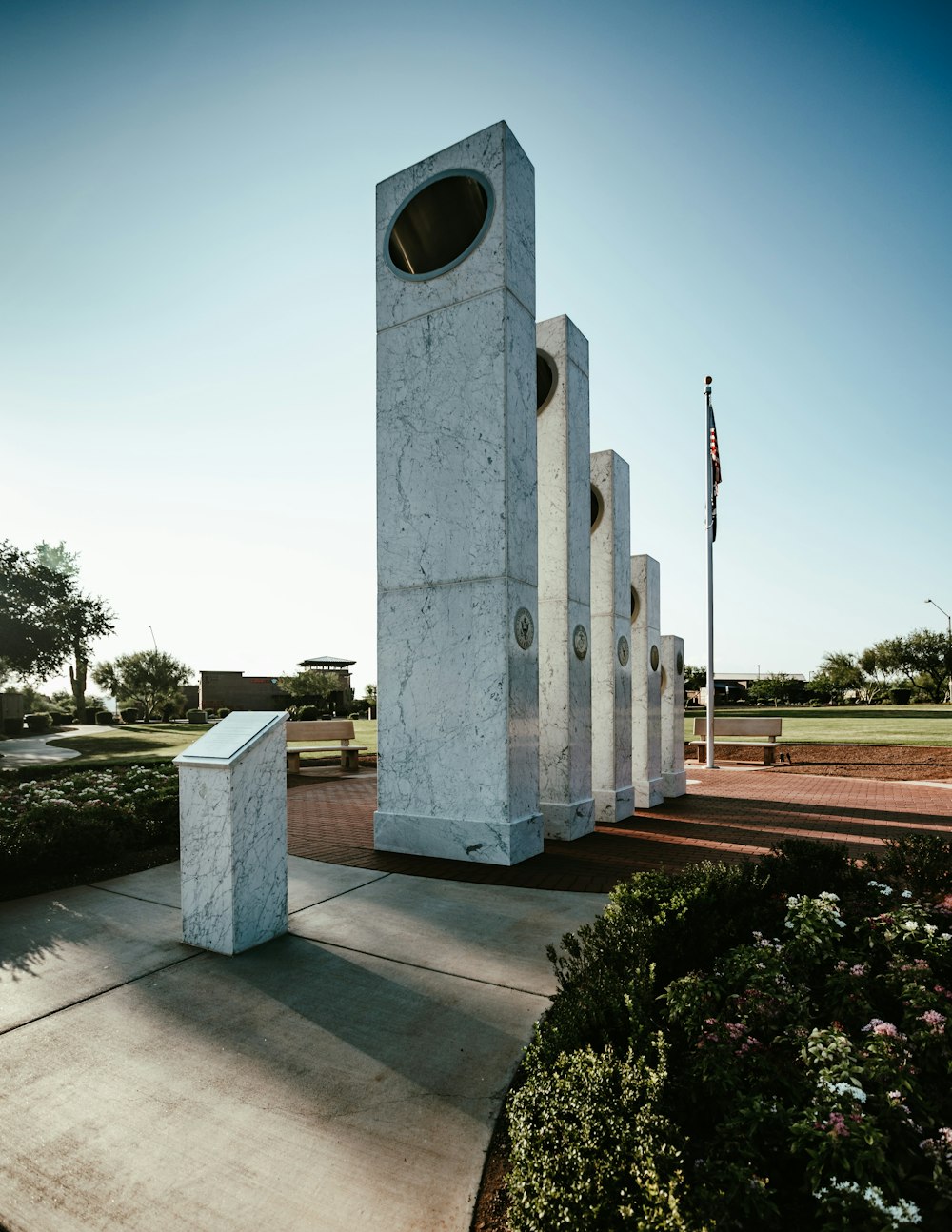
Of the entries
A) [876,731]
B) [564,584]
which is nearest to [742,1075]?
[564,584]

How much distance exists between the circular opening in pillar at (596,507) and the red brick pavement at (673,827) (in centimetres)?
441

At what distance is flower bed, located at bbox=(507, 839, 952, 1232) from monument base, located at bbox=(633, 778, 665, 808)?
286 inches

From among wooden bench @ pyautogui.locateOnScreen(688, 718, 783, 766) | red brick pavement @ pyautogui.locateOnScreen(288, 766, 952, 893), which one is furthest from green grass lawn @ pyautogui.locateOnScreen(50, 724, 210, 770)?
wooden bench @ pyautogui.locateOnScreen(688, 718, 783, 766)

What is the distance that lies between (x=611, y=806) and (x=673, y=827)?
0.90 m

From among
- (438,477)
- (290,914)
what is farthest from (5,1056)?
(438,477)

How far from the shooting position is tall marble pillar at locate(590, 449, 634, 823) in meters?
9.82

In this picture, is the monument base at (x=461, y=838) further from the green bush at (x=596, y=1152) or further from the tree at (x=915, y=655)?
the tree at (x=915, y=655)

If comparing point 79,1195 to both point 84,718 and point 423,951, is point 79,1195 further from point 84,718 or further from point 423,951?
point 84,718

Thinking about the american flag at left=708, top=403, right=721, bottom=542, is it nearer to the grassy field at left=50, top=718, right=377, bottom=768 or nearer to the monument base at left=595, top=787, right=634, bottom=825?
the monument base at left=595, top=787, right=634, bottom=825

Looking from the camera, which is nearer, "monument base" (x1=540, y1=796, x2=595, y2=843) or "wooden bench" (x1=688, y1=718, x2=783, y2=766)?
"monument base" (x1=540, y1=796, x2=595, y2=843)

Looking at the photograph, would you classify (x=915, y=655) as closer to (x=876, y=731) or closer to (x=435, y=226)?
(x=876, y=731)

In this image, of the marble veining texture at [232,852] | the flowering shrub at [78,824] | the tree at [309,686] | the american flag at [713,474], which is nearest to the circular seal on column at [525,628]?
the marble veining texture at [232,852]

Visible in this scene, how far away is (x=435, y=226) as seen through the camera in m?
8.02

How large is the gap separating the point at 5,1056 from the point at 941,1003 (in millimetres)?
4105
